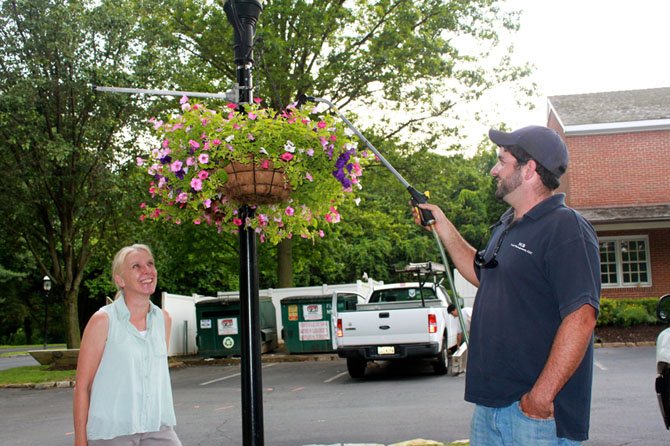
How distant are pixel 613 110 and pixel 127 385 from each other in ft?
86.0

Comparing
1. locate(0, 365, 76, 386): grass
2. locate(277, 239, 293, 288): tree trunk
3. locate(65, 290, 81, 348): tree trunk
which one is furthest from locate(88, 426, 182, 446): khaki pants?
locate(277, 239, 293, 288): tree trunk

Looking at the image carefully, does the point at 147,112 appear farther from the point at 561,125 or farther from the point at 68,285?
the point at 561,125

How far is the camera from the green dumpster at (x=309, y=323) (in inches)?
816

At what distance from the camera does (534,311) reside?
114 inches

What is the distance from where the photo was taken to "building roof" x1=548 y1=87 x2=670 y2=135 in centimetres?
2497

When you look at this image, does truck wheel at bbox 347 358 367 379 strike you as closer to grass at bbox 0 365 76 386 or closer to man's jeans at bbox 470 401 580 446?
grass at bbox 0 365 76 386

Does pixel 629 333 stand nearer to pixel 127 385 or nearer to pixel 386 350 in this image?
pixel 386 350

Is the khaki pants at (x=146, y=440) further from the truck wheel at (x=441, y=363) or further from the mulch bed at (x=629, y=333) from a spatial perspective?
the mulch bed at (x=629, y=333)

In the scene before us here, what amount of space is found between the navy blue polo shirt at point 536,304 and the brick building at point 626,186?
2180 cm

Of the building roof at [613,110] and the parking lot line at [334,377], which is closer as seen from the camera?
the parking lot line at [334,377]

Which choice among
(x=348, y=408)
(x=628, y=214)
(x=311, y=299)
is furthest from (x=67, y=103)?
(x=628, y=214)

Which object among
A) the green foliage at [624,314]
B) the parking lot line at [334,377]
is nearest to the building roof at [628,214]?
the green foliage at [624,314]

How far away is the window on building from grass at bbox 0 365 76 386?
1690 centimetres

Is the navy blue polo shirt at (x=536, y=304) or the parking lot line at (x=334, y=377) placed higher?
the navy blue polo shirt at (x=536, y=304)
